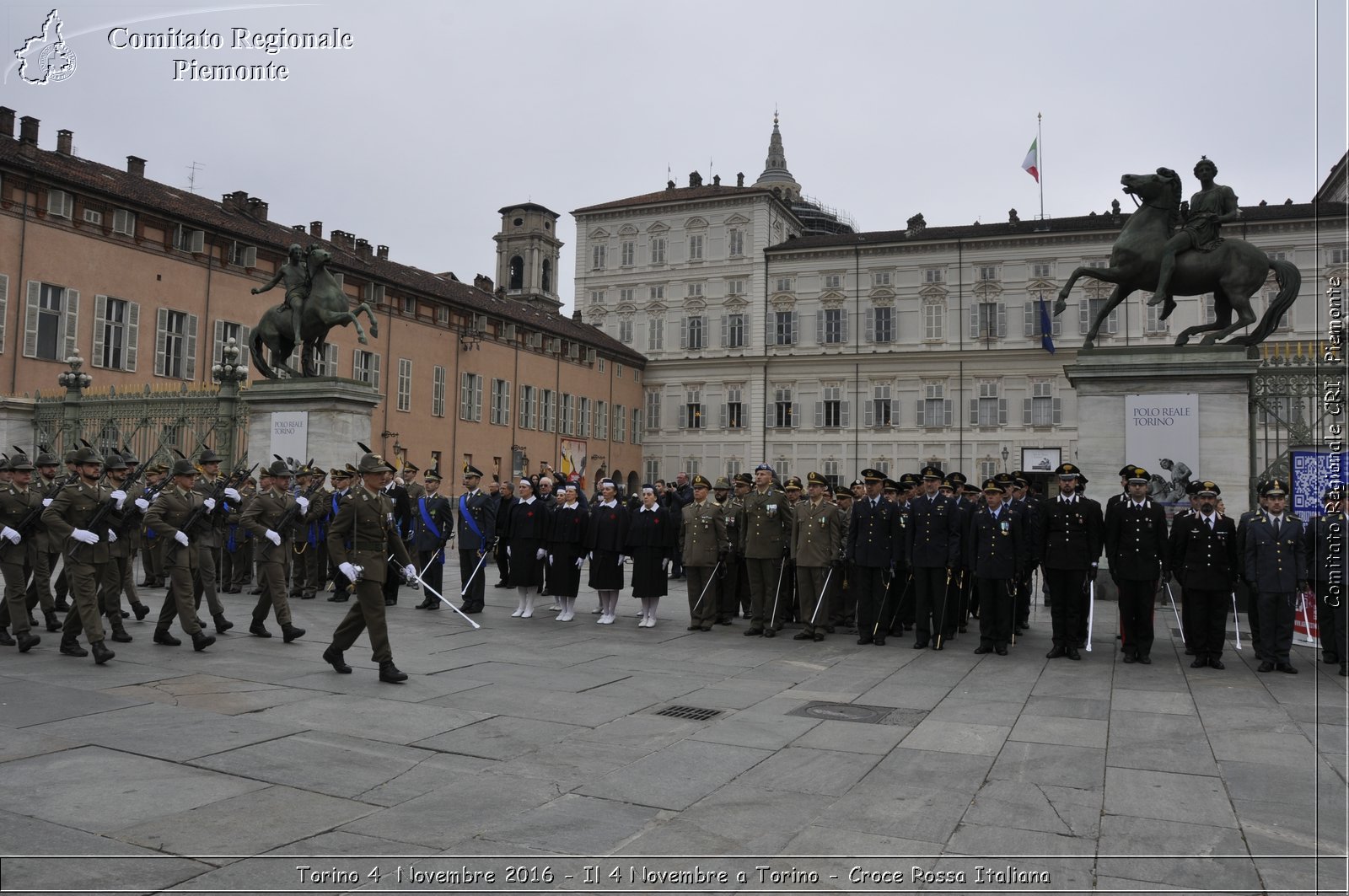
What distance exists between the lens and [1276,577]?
31.6 feet

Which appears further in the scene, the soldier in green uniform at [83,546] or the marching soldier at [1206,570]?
the marching soldier at [1206,570]

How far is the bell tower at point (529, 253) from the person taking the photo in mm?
67188

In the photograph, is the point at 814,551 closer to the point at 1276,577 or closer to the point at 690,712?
the point at 690,712

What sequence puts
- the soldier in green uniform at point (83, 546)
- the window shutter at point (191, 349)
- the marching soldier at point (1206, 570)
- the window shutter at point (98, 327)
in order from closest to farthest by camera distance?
1. the soldier in green uniform at point (83, 546)
2. the marching soldier at point (1206, 570)
3. the window shutter at point (98, 327)
4. the window shutter at point (191, 349)

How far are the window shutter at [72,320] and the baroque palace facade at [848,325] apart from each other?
3345 centimetres

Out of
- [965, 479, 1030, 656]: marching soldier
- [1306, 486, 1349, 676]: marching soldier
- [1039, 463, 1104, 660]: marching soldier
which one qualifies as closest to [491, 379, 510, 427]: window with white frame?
[965, 479, 1030, 656]: marching soldier

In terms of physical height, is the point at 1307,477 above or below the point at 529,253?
below

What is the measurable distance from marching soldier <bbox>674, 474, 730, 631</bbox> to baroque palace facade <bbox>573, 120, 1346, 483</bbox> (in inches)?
1505

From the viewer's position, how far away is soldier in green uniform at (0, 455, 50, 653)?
30.9ft

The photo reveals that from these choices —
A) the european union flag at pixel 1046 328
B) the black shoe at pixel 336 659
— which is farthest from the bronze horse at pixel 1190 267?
the european union flag at pixel 1046 328

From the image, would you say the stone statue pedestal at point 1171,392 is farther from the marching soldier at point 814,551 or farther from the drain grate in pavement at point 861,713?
the drain grate in pavement at point 861,713

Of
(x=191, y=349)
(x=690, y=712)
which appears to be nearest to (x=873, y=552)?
(x=690, y=712)

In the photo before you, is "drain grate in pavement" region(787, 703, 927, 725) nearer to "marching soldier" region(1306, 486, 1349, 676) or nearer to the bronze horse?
"marching soldier" region(1306, 486, 1349, 676)

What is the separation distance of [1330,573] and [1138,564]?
5.34 ft
